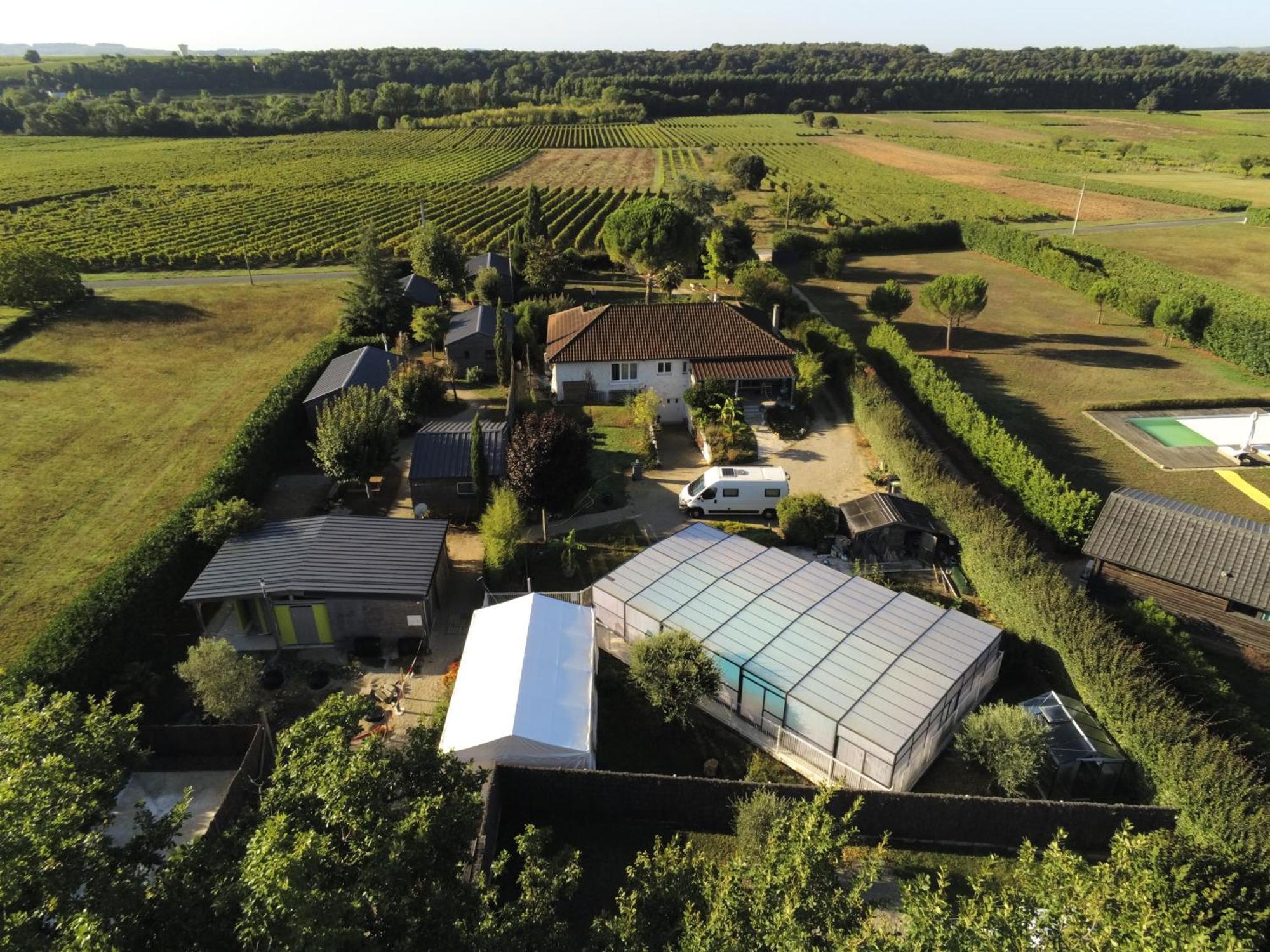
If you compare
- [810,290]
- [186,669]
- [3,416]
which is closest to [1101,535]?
[186,669]

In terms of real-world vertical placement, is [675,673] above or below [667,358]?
below

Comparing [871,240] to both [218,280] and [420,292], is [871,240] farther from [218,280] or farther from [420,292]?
[218,280]

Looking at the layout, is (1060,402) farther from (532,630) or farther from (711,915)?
(711,915)

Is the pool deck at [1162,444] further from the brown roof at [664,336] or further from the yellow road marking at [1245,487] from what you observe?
the brown roof at [664,336]

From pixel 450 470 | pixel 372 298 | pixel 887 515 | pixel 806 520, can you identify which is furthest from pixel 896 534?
pixel 372 298

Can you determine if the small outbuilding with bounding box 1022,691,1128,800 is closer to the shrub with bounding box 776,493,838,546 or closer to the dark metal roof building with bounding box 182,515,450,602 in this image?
the shrub with bounding box 776,493,838,546

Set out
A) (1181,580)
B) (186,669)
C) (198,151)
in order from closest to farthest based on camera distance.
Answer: (186,669) < (1181,580) < (198,151)

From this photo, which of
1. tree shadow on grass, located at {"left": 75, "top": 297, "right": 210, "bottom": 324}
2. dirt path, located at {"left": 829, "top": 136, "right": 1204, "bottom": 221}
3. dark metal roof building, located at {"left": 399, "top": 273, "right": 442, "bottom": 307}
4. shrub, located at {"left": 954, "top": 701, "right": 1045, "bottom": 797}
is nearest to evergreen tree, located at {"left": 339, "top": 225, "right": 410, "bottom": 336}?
dark metal roof building, located at {"left": 399, "top": 273, "right": 442, "bottom": 307}
